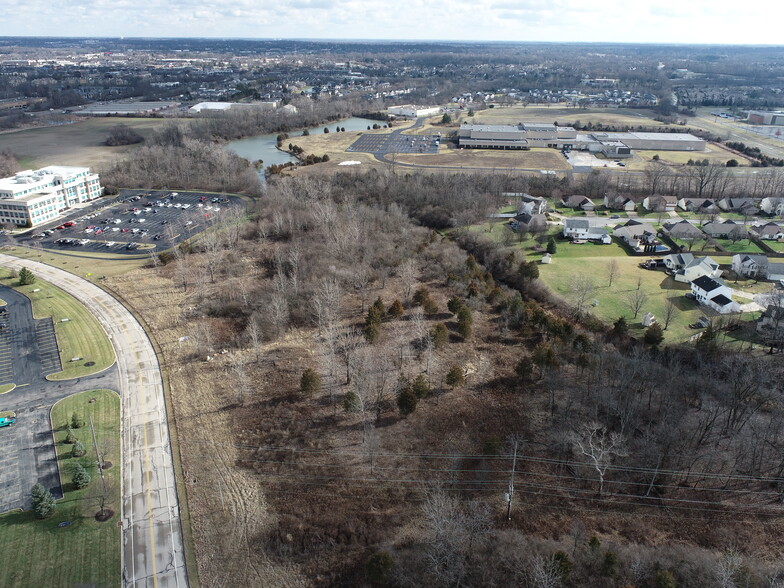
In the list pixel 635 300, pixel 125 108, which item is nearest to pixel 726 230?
pixel 635 300

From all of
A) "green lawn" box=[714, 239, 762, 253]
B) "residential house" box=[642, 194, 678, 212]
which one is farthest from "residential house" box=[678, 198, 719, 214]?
"green lawn" box=[714, 239, 762, 253]

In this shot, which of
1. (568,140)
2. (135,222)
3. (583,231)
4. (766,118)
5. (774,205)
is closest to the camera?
(583,231)

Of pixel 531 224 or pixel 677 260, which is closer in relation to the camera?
pixel 677 260

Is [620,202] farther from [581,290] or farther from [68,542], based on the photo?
[68,542]

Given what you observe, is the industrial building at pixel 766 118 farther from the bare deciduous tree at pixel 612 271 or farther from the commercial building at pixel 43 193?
the commercial building at pixel 43 193

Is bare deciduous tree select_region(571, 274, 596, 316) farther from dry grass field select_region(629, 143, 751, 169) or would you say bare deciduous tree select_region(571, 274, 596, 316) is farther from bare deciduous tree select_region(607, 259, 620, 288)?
dry grass field select_region(629, 143, 751, 169)

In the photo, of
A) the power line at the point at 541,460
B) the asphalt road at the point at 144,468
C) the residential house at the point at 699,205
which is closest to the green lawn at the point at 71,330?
the asphalt road at the point at 144,468
